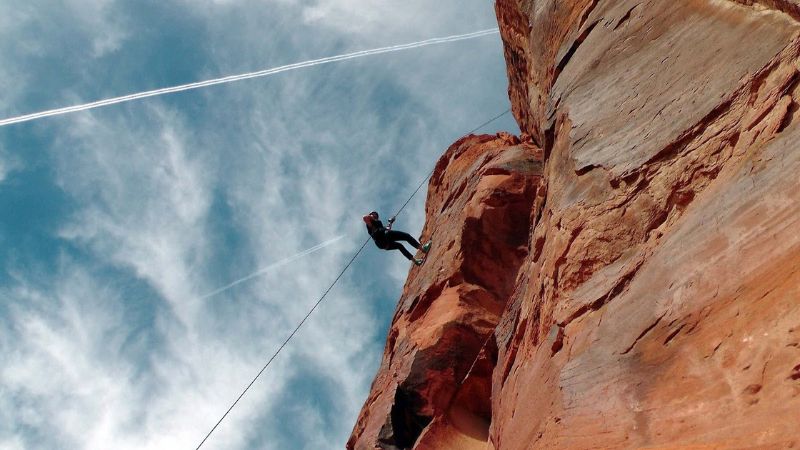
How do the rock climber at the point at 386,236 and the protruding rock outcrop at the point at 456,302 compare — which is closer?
the protruding rock outcrop at the point at 456,302

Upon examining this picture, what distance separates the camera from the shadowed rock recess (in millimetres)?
5662

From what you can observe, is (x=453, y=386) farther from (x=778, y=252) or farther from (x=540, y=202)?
(x=778, y=252)

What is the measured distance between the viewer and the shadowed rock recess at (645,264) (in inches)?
223

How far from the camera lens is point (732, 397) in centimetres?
549

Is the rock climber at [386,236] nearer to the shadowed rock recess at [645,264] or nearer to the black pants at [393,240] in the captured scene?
the black pants at [393,240]

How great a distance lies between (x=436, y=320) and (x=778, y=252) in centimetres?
981

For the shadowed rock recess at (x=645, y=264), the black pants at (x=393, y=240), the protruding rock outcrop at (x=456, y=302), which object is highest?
the black pants at (x=393, y=240)

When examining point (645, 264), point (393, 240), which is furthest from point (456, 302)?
point (645, 264)

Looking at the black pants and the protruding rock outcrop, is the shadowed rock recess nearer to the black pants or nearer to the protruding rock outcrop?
the protruding rock outcrop

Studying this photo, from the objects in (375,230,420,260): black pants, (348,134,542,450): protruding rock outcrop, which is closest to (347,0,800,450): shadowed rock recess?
(348,134,542,450): protruding rock outcrop

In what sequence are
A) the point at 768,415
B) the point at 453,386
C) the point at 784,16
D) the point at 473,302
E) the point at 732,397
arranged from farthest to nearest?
the point at 473,302, the point at 453,386, the point at 784,16, the point at 732,397, the point at 768,415

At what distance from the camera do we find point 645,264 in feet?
24.9

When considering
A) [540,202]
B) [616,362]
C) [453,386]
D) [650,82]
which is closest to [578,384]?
[616,362]

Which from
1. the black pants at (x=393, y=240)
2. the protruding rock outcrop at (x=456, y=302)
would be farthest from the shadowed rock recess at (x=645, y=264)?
the black pants at (x=393, y=240)
